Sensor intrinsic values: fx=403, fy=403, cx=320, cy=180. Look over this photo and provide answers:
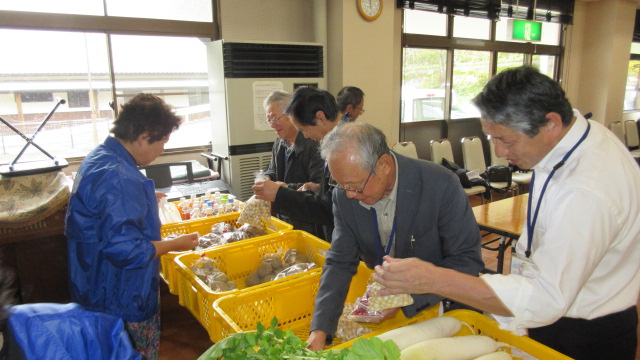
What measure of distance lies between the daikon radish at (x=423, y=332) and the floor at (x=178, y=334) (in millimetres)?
1803

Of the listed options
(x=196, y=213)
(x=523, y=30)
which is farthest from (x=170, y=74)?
(x=523, y=30)

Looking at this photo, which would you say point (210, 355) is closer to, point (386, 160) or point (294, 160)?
point (386, 160)

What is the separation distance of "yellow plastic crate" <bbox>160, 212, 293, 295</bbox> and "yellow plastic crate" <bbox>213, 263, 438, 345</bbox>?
1.80 ft

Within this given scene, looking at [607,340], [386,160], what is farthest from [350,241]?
[607,340]

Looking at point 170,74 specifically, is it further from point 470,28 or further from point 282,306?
point 470,28

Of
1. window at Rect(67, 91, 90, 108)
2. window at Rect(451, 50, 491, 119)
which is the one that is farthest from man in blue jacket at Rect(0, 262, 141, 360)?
window at Rect(451, 50, 491, 119)

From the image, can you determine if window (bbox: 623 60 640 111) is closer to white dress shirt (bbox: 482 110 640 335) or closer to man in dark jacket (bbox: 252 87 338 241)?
man in dark jacket (bbox: 252 87 338 241)

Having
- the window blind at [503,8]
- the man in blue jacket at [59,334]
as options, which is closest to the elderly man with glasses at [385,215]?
the man in blue jacket at [59,334]

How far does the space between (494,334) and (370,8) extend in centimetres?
400

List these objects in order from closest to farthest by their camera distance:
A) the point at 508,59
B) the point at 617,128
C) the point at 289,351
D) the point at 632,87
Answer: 1. the point at 289,351
2. the point at 508,59
3. the point at 617,128
4. the point at 632,87

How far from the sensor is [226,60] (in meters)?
3.44

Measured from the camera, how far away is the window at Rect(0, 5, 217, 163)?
132 inches

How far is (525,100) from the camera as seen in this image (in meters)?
1.09

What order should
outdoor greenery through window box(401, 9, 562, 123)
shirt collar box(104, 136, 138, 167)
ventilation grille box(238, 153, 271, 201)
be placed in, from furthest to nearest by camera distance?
outdoor greenery through window box(401, 9, 562, 123), ventilation grille box(238, 153, 271, 201), shirt collar box(104, 136, 138, 167)
